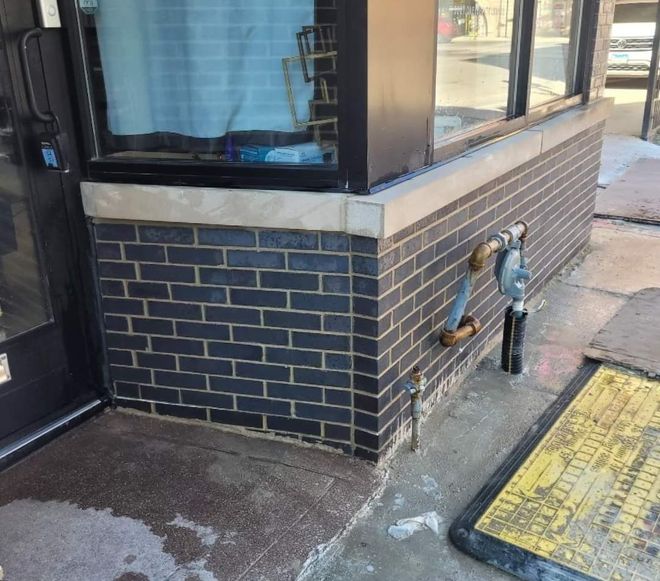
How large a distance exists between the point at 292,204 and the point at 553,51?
9.27ft

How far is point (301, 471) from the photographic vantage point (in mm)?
2807

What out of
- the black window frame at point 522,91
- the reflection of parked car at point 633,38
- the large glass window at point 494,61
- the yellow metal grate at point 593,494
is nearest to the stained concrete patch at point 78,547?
the yellow metal grate at point 593,494

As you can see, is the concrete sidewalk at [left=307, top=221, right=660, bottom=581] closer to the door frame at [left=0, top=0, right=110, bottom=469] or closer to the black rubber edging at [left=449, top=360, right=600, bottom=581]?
the black rubber edging at [left=449, top=360, right=600, bottom=581]

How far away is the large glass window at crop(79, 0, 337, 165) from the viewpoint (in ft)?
8.73

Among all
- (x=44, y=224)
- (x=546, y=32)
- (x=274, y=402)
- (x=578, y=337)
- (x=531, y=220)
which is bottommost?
(x=578, y=337)

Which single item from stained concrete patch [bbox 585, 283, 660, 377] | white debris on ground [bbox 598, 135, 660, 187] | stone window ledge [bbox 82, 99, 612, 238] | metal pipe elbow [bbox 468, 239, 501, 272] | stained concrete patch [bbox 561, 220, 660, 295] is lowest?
white debris on ground [bbox 598, 135, 660, 187]

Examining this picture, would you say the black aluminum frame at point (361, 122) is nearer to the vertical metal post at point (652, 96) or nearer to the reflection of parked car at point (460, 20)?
the reflection of parked car at point (460, 20)

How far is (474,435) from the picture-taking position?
312 cm

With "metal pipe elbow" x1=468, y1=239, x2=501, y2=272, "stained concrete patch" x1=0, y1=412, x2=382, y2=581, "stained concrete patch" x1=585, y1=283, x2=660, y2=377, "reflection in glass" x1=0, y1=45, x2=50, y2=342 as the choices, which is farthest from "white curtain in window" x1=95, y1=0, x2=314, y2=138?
"stained concrete patch" x1=585, y1=283, x2=660, y2=377

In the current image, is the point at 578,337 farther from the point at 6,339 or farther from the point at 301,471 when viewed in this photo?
the point at 6,339

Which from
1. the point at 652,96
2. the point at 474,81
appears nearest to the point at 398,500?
the point at 474,81

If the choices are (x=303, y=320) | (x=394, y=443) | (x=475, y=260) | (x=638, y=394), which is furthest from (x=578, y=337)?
(x=303, y=320)

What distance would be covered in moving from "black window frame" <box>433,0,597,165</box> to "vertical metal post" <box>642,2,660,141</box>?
18.9 feet

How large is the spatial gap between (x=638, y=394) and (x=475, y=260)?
1.10 m
